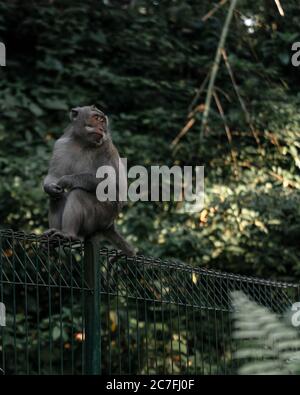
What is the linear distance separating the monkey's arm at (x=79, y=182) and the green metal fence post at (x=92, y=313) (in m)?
1.28

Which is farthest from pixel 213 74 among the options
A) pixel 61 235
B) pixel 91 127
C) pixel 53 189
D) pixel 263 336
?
pixel 263 336

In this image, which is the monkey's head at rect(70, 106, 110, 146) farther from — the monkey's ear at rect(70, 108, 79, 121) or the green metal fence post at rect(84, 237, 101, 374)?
the green metal fence post at rect(84, 237, 101, 374)

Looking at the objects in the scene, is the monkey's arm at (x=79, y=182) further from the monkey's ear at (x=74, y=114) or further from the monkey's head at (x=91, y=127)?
the monkey's ear at (x=74, y=114)

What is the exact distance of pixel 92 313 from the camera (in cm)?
486

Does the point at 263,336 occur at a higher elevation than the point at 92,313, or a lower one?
lower

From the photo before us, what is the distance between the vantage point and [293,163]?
1110 centimetres

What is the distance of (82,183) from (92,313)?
156 cm

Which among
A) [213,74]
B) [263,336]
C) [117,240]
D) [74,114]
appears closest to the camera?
[263,336]

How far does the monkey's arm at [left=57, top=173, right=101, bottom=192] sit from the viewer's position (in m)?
6.20

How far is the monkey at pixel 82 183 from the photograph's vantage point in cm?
611

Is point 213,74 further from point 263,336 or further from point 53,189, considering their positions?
point 263,336

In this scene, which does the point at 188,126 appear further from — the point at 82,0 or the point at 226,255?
the point at 82,0
